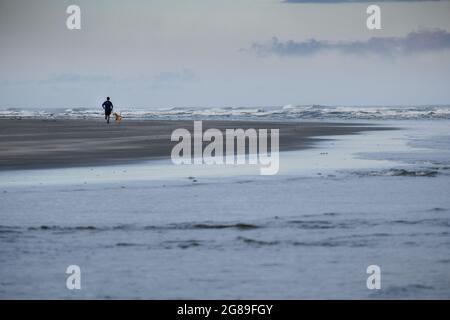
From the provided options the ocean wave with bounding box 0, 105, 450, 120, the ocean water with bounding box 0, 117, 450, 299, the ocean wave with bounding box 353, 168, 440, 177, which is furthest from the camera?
the ocean wave with bounding box 0, 105, 450, 120

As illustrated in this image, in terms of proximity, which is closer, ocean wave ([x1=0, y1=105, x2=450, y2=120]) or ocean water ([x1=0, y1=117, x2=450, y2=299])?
ocean water ([x1=0, y1=117, x2=450, y2=299])

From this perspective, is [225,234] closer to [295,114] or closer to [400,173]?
[400,173]

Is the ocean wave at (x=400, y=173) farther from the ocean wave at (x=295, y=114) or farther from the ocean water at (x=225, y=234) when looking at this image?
the ocean wave at (x=295, y=114)

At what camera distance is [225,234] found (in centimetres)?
787

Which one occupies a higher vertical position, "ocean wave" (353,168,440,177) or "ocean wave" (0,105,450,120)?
"ocean wave" (0,105,450,120)

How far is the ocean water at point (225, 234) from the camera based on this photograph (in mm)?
5988

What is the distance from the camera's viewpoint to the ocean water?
19.6 feet

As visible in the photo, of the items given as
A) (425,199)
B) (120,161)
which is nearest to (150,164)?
(120,161)

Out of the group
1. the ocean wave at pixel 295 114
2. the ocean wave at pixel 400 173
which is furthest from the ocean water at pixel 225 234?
the ocean wave at pixel 295 114

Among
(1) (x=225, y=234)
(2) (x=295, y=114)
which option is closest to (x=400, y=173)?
(1) (x=225, y=234)

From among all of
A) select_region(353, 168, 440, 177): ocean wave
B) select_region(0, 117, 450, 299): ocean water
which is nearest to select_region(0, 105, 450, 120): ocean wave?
select_region(353, 168, 440, 177): ocean wave

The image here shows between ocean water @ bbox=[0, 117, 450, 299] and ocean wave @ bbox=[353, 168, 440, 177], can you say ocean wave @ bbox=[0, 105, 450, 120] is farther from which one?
ocean water @ bbox=[0, 117, 450, 299]

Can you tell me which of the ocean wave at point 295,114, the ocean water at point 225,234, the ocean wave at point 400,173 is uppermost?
the ocean wave at point 295,114
